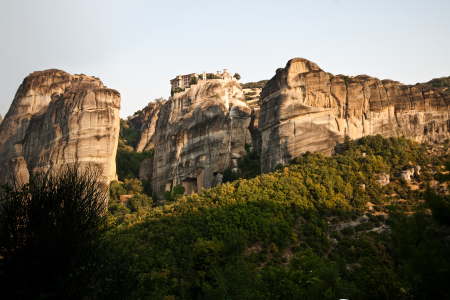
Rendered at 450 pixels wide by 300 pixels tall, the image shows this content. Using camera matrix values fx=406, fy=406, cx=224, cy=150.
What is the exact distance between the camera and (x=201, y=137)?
5516 cm

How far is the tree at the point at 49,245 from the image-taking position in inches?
453

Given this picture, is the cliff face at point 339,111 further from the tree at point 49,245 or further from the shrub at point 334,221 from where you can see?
the tree at point 49,245

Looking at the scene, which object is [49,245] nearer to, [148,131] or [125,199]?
[125,199]

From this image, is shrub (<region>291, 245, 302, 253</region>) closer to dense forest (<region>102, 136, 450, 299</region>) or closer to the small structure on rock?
dense forest (<region>102, 136, 450, 299</region>)

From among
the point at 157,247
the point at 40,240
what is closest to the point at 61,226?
the point at 40,240

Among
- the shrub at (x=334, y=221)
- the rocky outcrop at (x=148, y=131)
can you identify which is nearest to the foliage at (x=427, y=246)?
the shrub at (x=334, y=221)

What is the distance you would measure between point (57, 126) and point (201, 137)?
65.3 ft

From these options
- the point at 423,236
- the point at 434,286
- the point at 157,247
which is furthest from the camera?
the point at 157,247

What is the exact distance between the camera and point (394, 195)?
120 ft

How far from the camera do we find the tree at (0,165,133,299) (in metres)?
11.5

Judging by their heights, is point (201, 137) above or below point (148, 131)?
below

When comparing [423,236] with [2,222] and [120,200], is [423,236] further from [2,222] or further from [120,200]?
[120,200]

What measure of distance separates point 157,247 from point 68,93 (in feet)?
124

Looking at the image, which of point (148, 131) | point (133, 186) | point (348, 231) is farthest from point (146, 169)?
point (348, 231)
